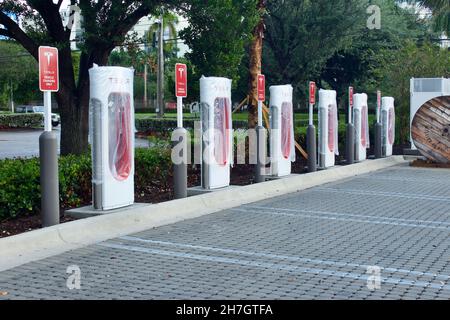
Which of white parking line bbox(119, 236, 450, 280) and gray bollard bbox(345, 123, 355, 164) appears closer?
white parking line bbox(119, 236, 450, 280)

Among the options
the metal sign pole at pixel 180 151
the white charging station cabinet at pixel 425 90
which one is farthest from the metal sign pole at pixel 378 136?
the metal sign pole at pixel 180 151

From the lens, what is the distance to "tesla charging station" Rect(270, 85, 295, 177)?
46.9 ft

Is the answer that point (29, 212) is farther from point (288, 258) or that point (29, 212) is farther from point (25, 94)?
point (25, 94)

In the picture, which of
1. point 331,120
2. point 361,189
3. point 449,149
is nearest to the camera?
point 361,189

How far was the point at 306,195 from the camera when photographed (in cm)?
1302

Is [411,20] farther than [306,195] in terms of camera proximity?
Yes

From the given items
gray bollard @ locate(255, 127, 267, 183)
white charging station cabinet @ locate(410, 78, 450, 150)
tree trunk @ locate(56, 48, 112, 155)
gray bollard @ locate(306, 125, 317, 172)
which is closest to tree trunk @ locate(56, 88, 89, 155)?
tree trunk @ locate(56, 48, 112, 155)

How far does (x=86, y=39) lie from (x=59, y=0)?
171 cm

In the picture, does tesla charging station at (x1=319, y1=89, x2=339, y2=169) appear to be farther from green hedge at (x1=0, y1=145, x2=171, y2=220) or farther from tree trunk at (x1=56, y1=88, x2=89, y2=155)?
tree trunk at (x1=56, y1=88, x2=89, y2=155)

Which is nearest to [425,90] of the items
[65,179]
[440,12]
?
[440,12]

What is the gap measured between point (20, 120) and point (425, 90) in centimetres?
3329

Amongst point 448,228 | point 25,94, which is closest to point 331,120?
point 448,228

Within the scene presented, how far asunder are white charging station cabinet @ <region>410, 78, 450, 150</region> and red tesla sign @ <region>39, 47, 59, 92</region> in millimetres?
13071

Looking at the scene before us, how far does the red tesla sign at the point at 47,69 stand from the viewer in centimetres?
822
